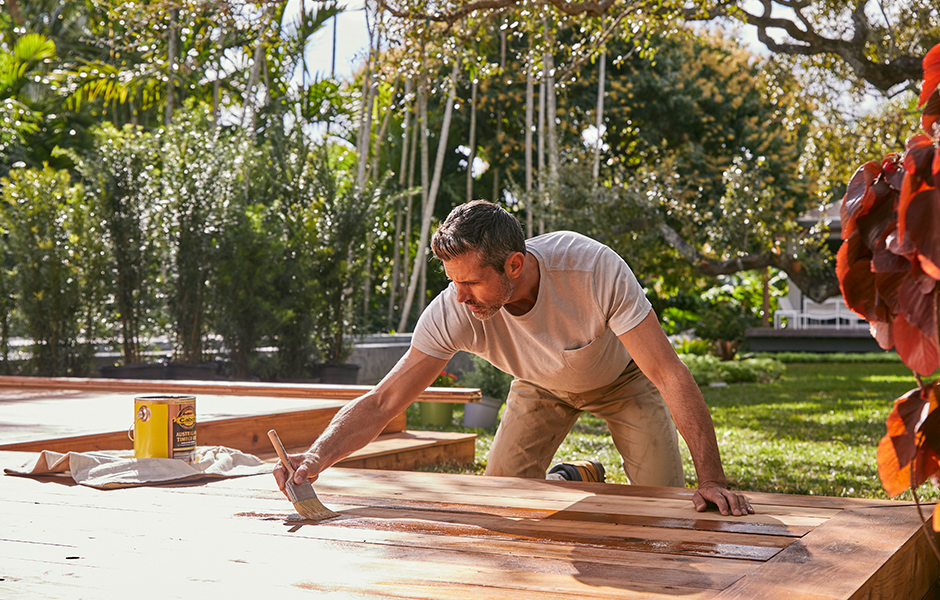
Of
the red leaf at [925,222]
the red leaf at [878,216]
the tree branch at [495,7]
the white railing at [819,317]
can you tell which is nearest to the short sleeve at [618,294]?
the red leaf at [878,216]

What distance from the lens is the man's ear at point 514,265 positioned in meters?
2.33

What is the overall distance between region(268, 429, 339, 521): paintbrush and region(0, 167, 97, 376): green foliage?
599 centimetres

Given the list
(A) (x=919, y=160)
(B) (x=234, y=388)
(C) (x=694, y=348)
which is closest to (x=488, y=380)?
(B) (x=234, y=388)

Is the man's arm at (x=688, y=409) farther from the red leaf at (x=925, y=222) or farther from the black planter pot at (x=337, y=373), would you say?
the black planter pot at (x=337, y=373)

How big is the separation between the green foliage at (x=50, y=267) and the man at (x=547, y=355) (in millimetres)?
5364

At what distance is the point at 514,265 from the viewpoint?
93.1 inches

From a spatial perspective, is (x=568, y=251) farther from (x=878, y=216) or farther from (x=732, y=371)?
(x=732, y=371)

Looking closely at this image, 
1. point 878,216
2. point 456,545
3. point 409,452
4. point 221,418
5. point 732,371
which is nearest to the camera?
point 878,216

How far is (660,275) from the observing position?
15789 mm

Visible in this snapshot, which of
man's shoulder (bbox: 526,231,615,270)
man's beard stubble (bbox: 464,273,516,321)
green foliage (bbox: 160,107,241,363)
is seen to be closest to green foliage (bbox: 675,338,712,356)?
green foliage (bbox: 160,107,241,363)

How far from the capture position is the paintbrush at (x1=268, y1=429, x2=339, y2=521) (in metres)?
1.88

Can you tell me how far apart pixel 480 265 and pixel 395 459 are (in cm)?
210

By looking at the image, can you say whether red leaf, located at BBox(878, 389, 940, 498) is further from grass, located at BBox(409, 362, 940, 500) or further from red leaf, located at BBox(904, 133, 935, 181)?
grass, located at BBox(409, 362, 940, 500)

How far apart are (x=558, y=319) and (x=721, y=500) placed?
2.78 feet
